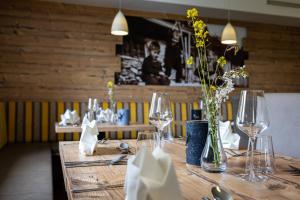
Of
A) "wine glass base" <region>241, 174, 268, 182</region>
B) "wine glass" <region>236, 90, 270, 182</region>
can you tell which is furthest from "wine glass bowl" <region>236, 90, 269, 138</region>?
"wine glass base" <region>241, 174, 268, 182</region>

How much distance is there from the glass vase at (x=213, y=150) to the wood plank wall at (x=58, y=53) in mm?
3893

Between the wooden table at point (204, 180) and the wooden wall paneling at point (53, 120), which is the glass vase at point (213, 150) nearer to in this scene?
the wooden table at point (204, 180)

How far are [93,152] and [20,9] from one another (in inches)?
145

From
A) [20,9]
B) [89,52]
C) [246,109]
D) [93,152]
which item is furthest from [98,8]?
[246,109]

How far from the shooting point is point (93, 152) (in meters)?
1.65

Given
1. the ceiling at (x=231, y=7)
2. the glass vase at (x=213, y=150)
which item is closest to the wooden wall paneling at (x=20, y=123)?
the ceiling at (x=231, y=7)

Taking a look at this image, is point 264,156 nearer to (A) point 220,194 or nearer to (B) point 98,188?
(A) point 220,194

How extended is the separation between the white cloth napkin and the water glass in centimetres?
51

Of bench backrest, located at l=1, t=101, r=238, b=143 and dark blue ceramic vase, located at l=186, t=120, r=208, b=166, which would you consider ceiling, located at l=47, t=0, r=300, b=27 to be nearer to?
bench backrest, located at l=1, t=101, r=238, b=143

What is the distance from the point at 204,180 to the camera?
1.10m

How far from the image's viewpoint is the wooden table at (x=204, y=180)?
953 mm

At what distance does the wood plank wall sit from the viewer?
457 centimetres

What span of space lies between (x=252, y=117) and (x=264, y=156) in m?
0.15

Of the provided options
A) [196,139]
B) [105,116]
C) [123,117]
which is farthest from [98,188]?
[105,116]
